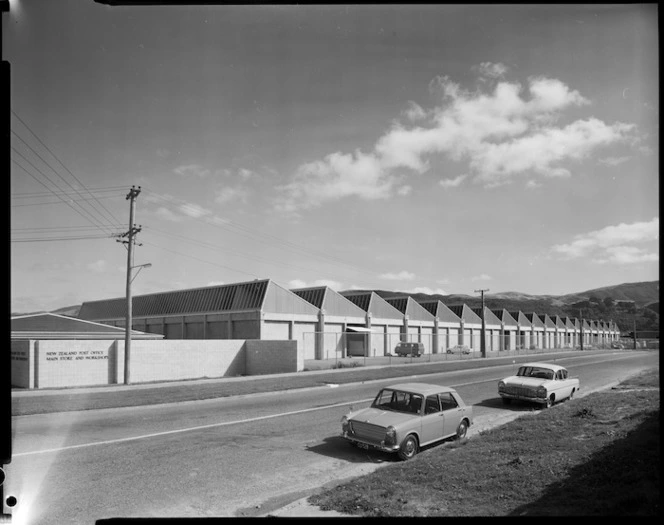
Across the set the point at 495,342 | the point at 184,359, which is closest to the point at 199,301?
the point at 184,359

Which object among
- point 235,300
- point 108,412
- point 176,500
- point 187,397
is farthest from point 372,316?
point 176,500

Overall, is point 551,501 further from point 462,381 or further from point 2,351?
point 462,381

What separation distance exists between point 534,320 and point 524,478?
79420mm

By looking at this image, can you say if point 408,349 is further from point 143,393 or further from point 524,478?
point 524,478

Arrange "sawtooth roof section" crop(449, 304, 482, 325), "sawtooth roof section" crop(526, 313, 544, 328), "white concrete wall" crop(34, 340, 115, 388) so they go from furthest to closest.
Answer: "sawtooth roof section" crop(526, 313, 544, 328), "sawtooth roof section" crop(449, 304, 482, 325), "white concrete wall" crop(34, 340, 115, 388)

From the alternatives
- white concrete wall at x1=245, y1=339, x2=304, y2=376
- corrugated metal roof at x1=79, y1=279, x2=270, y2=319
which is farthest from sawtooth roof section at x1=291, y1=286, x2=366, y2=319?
white concrete wall at x1=245, y1=339, x2=304, y2=376

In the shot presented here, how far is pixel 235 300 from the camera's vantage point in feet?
122

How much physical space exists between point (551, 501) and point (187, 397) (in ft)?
48.7

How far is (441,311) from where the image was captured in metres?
57.4

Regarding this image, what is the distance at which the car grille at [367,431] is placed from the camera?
9.19 meters

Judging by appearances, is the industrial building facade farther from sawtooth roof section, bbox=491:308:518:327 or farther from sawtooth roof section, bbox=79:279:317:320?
sawtooth roof section, bbox=491:308:518:327

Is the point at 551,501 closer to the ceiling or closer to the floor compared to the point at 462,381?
closer to the ceiling

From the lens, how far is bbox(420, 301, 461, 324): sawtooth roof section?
5681 cm

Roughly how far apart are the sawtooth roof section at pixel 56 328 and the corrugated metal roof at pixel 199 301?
12.3ft
